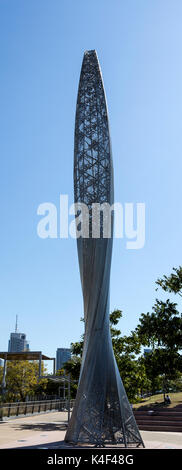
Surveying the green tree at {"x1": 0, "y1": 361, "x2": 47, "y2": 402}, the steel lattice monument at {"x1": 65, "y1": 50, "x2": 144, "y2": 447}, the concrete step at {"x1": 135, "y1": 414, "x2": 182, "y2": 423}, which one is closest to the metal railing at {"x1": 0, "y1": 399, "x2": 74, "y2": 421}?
the concrete step at {"x1": 135, "y1": 414, "x2": 182, "y2": 423}

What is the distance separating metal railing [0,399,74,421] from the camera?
79.8 feet

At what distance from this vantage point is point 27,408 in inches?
1103

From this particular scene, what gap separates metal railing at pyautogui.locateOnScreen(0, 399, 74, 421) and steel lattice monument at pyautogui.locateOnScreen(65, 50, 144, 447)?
7.86 meters

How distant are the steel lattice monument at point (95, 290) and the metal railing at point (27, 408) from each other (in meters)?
7.86

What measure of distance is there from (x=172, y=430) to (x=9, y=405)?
12.9m

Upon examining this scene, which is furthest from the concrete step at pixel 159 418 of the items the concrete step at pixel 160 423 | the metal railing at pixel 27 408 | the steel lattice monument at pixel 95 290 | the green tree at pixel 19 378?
the green tree at pixel 19 378

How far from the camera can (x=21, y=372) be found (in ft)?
140

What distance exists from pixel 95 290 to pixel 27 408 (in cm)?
1829

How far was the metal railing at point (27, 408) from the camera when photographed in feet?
79.8

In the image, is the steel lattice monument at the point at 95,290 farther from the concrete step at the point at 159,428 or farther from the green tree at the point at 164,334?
the green tree at the point at 164,334

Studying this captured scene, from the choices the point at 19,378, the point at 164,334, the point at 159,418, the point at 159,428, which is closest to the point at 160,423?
the point at 159,428

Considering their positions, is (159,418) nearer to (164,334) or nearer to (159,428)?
(159,428)
